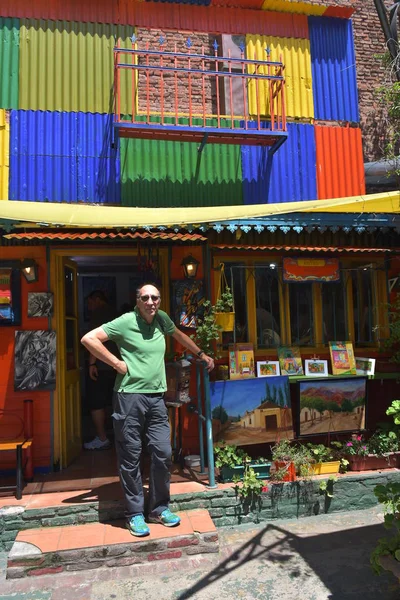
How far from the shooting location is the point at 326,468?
202 inches

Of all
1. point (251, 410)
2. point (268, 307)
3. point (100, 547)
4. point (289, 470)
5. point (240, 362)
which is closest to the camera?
point (100, 547)

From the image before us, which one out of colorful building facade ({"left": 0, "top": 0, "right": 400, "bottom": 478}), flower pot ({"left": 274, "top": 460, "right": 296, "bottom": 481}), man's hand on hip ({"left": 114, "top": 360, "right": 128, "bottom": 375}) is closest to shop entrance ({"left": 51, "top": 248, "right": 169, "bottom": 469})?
colorful building facade ({"left": 0, "top": 0, "right": 400, "bottom": 478})

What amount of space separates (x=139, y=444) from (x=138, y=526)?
2.25 ft

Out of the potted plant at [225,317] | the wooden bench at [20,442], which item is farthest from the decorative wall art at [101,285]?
the potted plant at [225,317]

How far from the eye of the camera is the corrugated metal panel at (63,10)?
645 cm

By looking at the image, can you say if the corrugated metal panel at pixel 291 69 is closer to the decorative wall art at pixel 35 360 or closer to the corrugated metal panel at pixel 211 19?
the corrugated metal panel at pixel 211 19

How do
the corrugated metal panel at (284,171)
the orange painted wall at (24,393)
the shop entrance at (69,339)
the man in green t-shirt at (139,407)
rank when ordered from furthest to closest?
the corrugated metal panel at (284,171), the shop entrance at (69,339), the orange painted wall at (24,393), the man in green t-shirt at (139,407)

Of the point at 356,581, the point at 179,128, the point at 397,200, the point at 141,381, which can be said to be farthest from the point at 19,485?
the point at 397,200

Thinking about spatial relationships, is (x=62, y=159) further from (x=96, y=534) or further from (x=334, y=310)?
(x=96, y=534)

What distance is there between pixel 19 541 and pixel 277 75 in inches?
259

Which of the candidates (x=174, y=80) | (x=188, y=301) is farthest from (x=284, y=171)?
(x=188, y=301)

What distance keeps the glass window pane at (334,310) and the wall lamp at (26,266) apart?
3635 millimetres

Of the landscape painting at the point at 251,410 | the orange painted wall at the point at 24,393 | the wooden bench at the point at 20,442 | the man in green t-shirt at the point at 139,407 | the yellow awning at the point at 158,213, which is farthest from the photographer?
the orange painted wall at the point at 24,393

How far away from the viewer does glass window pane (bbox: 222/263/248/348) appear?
5.84 m
